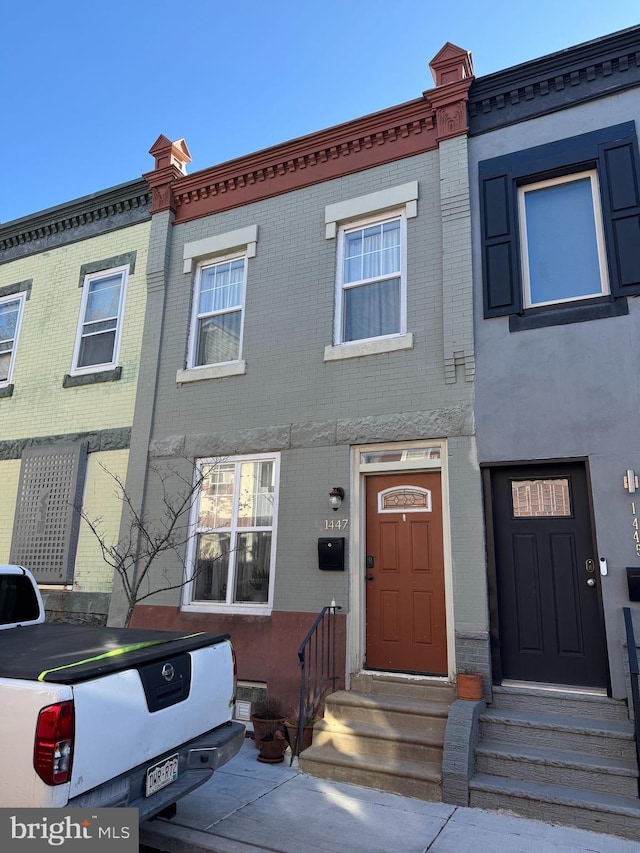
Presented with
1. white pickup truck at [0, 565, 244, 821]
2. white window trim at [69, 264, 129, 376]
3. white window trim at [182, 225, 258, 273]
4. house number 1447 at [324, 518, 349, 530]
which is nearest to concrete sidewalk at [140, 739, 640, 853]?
white pickup truck at [0, 565, 244, 821]

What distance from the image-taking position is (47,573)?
8.62 metres

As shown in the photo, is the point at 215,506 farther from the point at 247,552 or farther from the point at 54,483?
the point at 54,483

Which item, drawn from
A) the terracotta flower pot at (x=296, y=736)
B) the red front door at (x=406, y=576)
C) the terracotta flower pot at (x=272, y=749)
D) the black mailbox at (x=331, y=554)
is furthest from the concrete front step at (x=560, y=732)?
the black mailbox at (x=331, y=554)

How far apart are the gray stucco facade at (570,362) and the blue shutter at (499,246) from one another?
0.26 feet

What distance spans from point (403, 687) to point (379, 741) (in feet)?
2.46

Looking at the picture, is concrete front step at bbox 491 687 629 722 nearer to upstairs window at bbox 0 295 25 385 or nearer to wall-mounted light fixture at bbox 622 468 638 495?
wall-mounted light fixture at bbox 622 468 638 495

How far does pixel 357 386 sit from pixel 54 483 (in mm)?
4990

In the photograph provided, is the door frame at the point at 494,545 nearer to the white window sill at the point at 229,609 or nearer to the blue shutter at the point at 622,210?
the blue shutter at the point at 622,210

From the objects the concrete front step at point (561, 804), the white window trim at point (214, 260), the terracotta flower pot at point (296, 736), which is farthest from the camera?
the white window trim at point (214, 260)

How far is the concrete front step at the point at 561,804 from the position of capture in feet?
14.3

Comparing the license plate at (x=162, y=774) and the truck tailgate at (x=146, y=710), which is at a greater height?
the truck tailgate at (x=146, y=710)

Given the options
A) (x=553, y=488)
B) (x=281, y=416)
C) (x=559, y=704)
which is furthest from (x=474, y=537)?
(x=281, y=416)

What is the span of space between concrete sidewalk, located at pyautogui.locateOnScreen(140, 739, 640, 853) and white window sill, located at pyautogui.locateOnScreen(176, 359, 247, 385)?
4.86m
